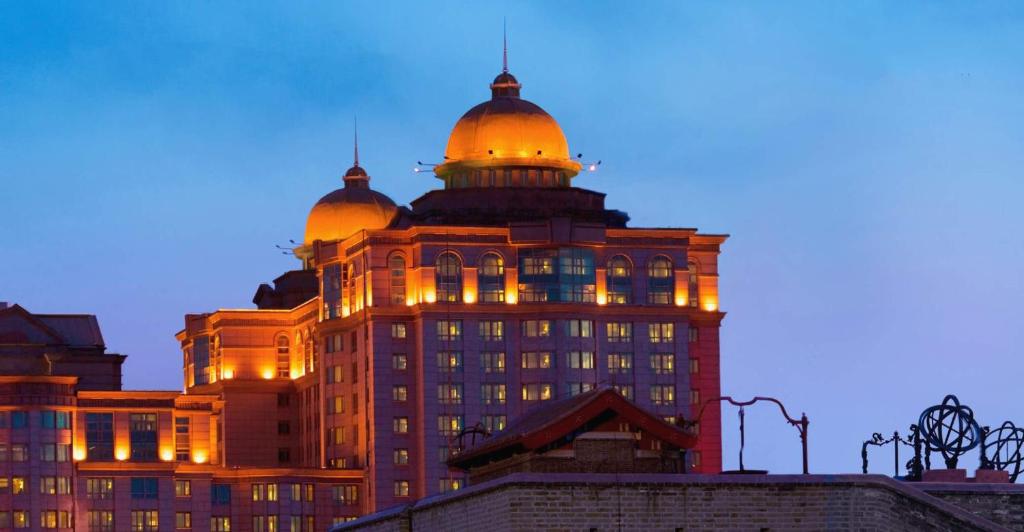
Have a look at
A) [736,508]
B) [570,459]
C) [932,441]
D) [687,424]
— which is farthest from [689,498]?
[687,424]

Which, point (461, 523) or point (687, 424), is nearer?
point (461, 523)

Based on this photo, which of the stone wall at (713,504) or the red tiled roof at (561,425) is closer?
the stone wall at (713,504)

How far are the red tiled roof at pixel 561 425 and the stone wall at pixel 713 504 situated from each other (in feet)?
72.0

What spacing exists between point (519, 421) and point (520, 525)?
3604 cm

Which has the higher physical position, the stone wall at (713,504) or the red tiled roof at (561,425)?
the red tiled roof at (561,425)

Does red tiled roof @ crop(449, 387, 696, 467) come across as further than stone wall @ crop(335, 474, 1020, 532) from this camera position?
Yes

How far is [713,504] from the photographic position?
107m

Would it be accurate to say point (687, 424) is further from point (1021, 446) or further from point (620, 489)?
point (620, 489)

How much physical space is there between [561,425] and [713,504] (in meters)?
26.5

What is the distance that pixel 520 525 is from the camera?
10625 centimetres

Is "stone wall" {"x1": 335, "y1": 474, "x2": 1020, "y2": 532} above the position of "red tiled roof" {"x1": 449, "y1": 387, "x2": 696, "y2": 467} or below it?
below

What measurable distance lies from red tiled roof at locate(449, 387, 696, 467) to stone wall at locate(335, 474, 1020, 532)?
21.9 meters

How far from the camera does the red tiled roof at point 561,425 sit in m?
131

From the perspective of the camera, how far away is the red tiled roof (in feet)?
429
